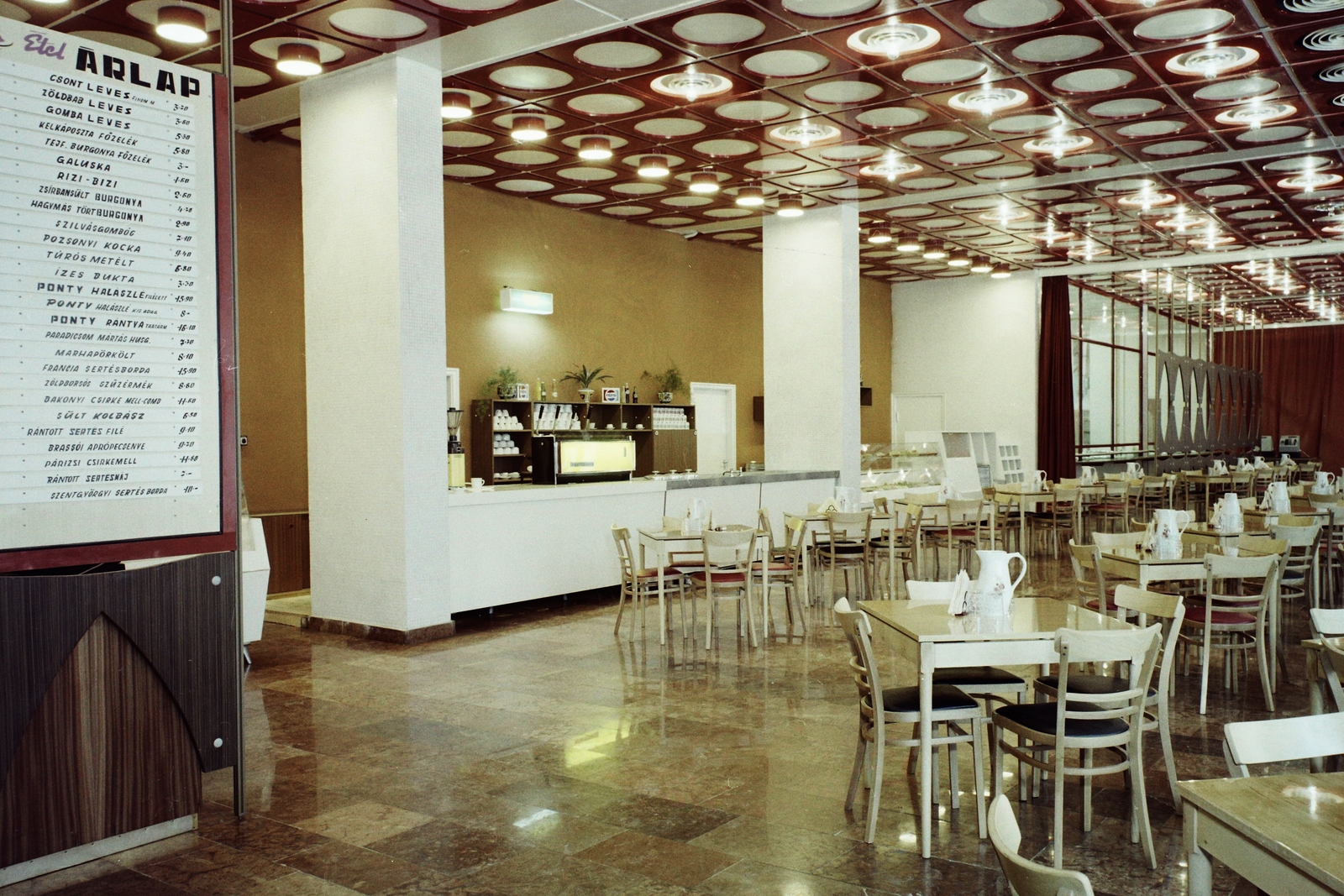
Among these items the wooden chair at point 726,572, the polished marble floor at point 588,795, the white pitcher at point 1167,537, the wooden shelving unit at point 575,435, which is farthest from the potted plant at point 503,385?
the white pitcher at point 1167,537

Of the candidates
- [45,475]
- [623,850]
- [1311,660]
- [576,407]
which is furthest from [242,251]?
[1311,660]

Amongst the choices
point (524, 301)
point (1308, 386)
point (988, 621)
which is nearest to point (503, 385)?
point (524, 301)

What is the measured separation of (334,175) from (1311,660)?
6.95 m

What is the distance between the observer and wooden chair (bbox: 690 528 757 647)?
7.18 metres

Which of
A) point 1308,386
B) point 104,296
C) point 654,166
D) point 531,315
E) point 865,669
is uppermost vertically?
point 654,166

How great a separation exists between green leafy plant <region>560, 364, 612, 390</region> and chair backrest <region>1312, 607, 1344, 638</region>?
30.7ft

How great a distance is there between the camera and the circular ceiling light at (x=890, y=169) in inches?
415

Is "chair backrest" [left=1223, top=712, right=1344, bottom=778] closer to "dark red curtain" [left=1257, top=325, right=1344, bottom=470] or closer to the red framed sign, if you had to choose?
the red framed sign

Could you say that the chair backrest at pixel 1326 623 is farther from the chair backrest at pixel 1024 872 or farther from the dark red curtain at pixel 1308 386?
the dark red curtain at pixel 1308 386

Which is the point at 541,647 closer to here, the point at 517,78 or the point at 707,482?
the point at 707,482

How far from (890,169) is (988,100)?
2252mm

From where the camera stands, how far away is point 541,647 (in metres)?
7.32

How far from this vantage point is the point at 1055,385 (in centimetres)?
1770

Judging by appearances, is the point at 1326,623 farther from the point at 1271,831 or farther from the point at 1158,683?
the point at 1271,831
